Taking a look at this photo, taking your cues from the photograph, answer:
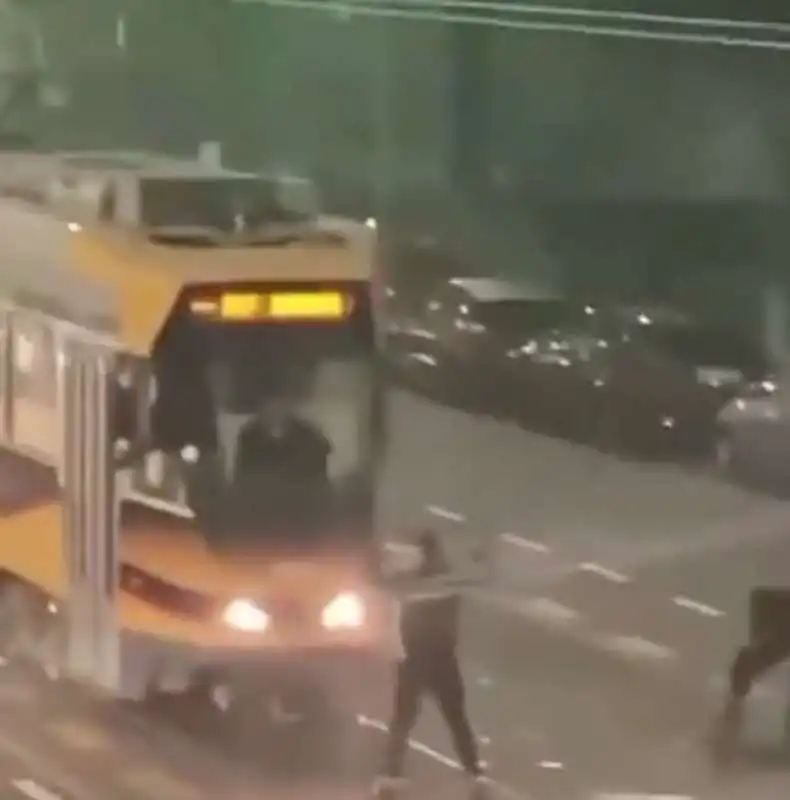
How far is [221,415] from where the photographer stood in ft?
3.93

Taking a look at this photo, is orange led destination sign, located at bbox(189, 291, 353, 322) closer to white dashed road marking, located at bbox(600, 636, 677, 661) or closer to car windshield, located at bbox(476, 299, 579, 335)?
car windshield, located at bbox(476, 299, 579, 335)

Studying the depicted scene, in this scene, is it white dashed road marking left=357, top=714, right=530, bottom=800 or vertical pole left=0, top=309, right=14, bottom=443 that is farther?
vertical pole left=0, top=309, right=14, bottom=443

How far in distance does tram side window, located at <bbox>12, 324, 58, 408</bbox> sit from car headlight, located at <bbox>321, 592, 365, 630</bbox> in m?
0.22

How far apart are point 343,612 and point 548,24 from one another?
0.38 m

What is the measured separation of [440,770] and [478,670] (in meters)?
0.06

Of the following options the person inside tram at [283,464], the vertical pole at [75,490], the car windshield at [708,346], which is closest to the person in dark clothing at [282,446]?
the person inside tram at [283,464]

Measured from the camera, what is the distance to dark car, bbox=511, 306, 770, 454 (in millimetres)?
1122

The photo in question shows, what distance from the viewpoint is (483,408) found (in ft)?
4.04

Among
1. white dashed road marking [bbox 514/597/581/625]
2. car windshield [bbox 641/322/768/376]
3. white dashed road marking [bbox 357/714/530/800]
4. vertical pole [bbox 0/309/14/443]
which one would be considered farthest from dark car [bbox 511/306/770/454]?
vertical pole [bbox 0/309/14/443]

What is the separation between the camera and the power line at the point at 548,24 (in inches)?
42.9

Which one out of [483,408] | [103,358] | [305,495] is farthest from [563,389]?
[103,358]

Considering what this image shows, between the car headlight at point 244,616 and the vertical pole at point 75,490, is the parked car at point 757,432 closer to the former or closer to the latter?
the car headlight at point 244,616

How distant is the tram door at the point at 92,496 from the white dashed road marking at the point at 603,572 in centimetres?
29

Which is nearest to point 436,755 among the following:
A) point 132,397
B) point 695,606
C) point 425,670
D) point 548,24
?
point 425,670
